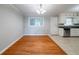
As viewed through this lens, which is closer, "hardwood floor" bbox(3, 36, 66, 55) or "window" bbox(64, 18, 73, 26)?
"hardwood floor" bbox(3, 36, 66, 55)

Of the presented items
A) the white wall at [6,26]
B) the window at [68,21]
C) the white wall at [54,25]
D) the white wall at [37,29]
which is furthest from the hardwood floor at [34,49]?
the white wall at [54,25]

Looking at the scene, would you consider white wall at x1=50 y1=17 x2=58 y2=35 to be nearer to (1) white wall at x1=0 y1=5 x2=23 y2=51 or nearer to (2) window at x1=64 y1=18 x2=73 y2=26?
(2) window at x1=64 y1=18 x2=73 y2=26

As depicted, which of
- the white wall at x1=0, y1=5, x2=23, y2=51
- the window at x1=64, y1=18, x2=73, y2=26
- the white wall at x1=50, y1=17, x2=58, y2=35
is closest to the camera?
the white wall at x1=0, y1=5, x2=23, y2=51

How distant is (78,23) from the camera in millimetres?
5758

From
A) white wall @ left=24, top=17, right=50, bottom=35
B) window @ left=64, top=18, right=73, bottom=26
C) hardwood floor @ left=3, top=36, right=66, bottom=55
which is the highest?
window @ left=64, top=18, right=73, bottom=26

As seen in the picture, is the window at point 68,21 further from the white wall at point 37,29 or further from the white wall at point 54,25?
the white wall at point 37,29

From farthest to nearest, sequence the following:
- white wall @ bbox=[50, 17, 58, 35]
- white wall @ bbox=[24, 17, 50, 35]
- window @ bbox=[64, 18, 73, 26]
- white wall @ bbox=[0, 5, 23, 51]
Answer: white wall @ bbox=[50, 17, 58, 35]
white wall @ bbox=[24, 17, 50, 35]
window @ bbox=[64, 18, 73, 26]
white wall @ bbox=[0, 5, 23, 51]


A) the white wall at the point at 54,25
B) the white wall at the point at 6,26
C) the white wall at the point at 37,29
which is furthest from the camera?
the white wall at the point at 54,25

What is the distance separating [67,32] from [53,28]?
185cm

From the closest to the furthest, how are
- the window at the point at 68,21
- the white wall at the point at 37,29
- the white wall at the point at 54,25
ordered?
1. the window at the point at 68,21
2. the white wall at the point at 37,29
3. the white wall at the point at 54,25

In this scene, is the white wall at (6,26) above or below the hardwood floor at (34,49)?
above

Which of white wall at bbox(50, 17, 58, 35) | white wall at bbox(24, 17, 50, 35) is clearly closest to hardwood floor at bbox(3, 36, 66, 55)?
white wall at bbox(24, 17, 50, 35)
